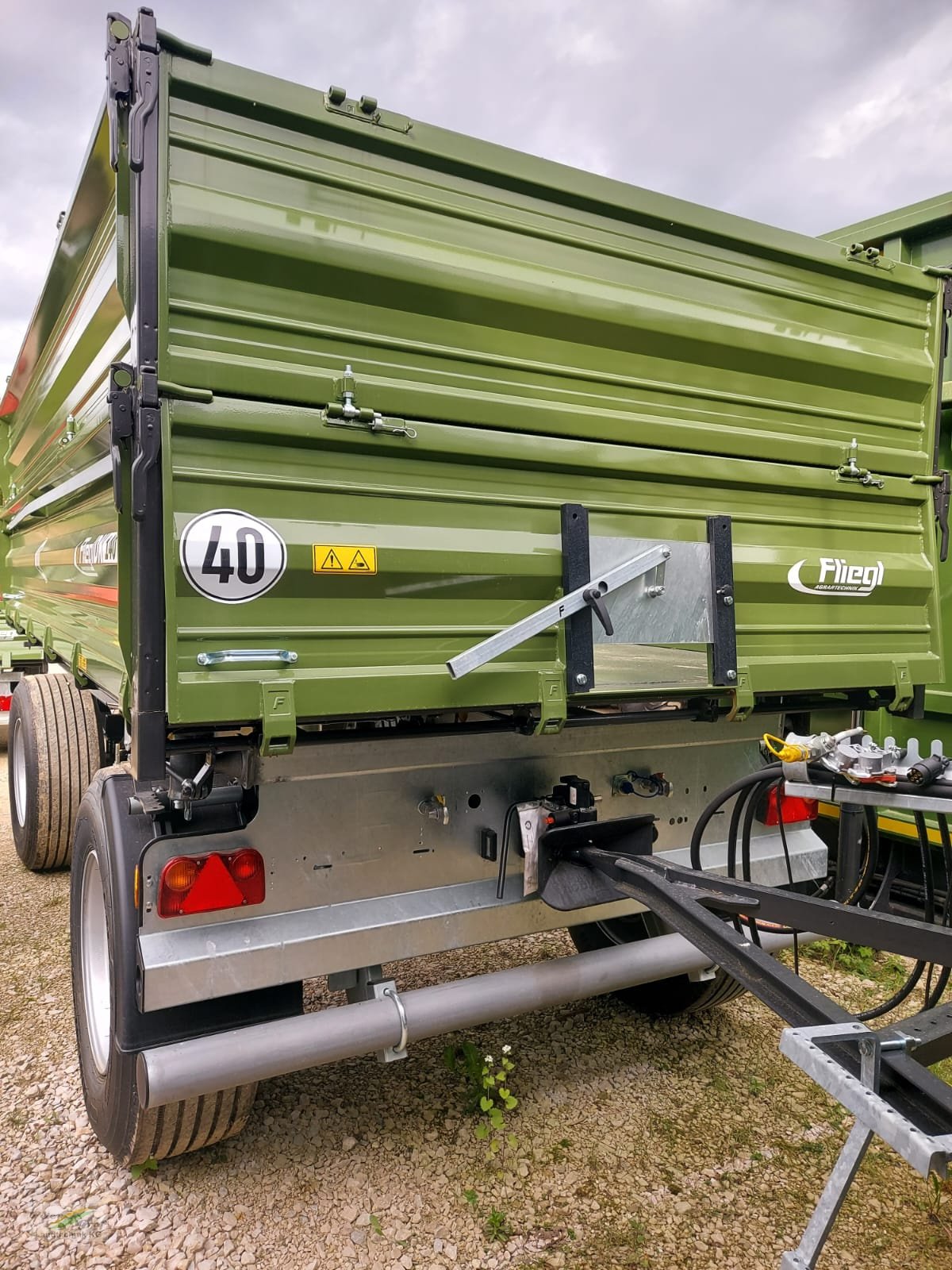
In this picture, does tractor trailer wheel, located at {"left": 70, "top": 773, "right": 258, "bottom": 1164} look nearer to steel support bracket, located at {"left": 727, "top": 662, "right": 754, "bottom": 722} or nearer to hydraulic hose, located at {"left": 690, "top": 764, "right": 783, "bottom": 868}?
hydraulic hose, located at {"left": 690, "top": 764, "right": 783, "bottom": 868}

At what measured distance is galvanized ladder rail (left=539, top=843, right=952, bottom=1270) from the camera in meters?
1.27

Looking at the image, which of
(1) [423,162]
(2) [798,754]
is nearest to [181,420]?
(1) [423,162]

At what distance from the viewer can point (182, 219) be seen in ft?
6.29

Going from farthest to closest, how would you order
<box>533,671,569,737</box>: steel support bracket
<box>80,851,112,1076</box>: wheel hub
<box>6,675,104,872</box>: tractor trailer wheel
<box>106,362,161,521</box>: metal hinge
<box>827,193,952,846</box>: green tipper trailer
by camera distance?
<box>6,675,104,872</box>: tractor trailer wheel, <box>827,193,952,846</box>: green tipper trailer, <box>80,851,112,1076</box>: wheel hub, <box>533,671,569,737</box>: steel support bracket, <box>106,362,161,521</box>: metal hinge

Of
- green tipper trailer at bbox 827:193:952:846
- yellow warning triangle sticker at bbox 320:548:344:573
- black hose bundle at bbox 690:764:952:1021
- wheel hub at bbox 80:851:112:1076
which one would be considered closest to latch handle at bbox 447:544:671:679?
yellow warning triangle sticker at bbox 320:548:344:573

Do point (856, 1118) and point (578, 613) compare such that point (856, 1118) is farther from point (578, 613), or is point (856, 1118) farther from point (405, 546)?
point (405, 546)

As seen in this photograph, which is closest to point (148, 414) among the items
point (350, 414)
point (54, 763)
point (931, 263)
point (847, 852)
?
point (350, 414)

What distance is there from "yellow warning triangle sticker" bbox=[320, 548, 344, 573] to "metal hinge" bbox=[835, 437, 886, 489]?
183 cm

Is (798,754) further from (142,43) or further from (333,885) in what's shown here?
(142,43)

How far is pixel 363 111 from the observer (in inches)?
83.7

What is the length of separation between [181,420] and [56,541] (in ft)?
7.91

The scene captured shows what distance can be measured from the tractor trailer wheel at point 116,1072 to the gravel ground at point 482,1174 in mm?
188

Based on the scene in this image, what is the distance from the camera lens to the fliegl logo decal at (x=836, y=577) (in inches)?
110

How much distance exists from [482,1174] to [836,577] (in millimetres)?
2204
